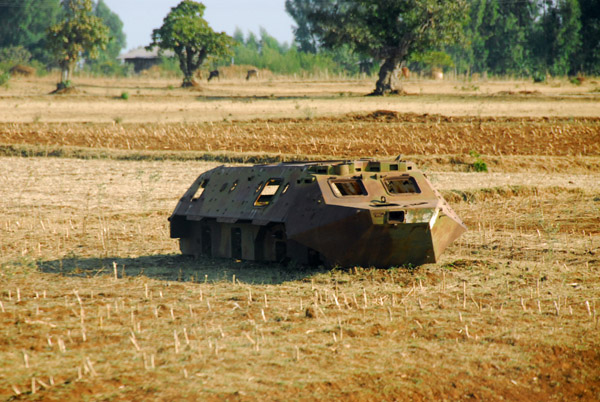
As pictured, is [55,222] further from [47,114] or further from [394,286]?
[47,114]

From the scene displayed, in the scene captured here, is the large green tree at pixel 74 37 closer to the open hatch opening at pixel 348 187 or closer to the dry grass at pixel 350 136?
the dry grass at pixel 350 136

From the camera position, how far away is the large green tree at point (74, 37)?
200ft

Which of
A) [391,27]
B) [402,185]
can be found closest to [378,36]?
[391,27]

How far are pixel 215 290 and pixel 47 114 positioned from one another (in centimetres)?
3334

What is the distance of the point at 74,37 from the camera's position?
6166cm

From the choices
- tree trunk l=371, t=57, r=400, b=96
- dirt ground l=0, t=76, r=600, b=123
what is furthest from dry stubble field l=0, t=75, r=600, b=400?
tree trunk l=371, t=57, r=400, b=96

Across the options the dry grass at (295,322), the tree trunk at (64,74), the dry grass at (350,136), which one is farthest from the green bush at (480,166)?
the tree trunk at (64,74)

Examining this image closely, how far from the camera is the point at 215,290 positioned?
35.8 feet

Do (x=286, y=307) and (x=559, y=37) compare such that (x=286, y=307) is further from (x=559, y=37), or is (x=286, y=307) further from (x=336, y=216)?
(x=559, y=37)

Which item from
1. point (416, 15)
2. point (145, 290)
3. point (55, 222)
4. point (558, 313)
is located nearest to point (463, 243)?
point (558, 313)

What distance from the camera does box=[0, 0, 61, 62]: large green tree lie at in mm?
99875

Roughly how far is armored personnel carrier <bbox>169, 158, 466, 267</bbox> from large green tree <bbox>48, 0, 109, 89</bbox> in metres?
50.1

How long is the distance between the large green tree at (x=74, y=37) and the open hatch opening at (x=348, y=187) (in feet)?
169

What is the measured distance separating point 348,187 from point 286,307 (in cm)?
247
